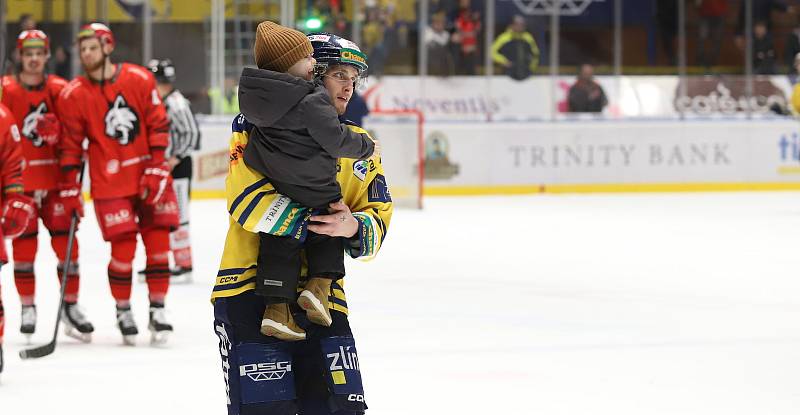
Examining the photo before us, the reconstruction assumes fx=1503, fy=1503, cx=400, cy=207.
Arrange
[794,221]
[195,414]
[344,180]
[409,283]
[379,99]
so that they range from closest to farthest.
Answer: [344,180] < [195,414] < [409,283] < [794,221] < [379,99]

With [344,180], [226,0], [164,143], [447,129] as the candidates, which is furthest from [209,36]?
[344,180]

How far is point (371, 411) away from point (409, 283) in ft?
12.2

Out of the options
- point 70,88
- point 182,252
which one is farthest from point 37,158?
point 182,252

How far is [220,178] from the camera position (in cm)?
1506

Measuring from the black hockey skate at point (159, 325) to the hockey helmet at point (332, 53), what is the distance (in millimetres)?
3499

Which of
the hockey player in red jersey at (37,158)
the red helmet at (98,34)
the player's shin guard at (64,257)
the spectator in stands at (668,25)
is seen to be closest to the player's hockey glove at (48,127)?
the hockey player in red jersey at (37,158)

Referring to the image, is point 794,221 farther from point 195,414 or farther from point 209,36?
point 195,414

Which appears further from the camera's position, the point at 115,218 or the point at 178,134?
the point at 178,134

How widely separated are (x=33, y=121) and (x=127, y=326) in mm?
949

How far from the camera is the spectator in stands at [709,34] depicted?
17875 mm

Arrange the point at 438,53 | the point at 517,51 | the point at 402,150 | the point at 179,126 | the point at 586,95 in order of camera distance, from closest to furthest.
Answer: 1. the point at 179,126
2. the point at 402,150
3. the point at 438,53
4. the point at 586,95
5. the point at 517,51

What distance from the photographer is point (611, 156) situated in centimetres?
1631

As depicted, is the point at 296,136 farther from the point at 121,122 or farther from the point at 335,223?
the point at 121,122

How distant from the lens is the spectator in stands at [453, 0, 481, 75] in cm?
1655
